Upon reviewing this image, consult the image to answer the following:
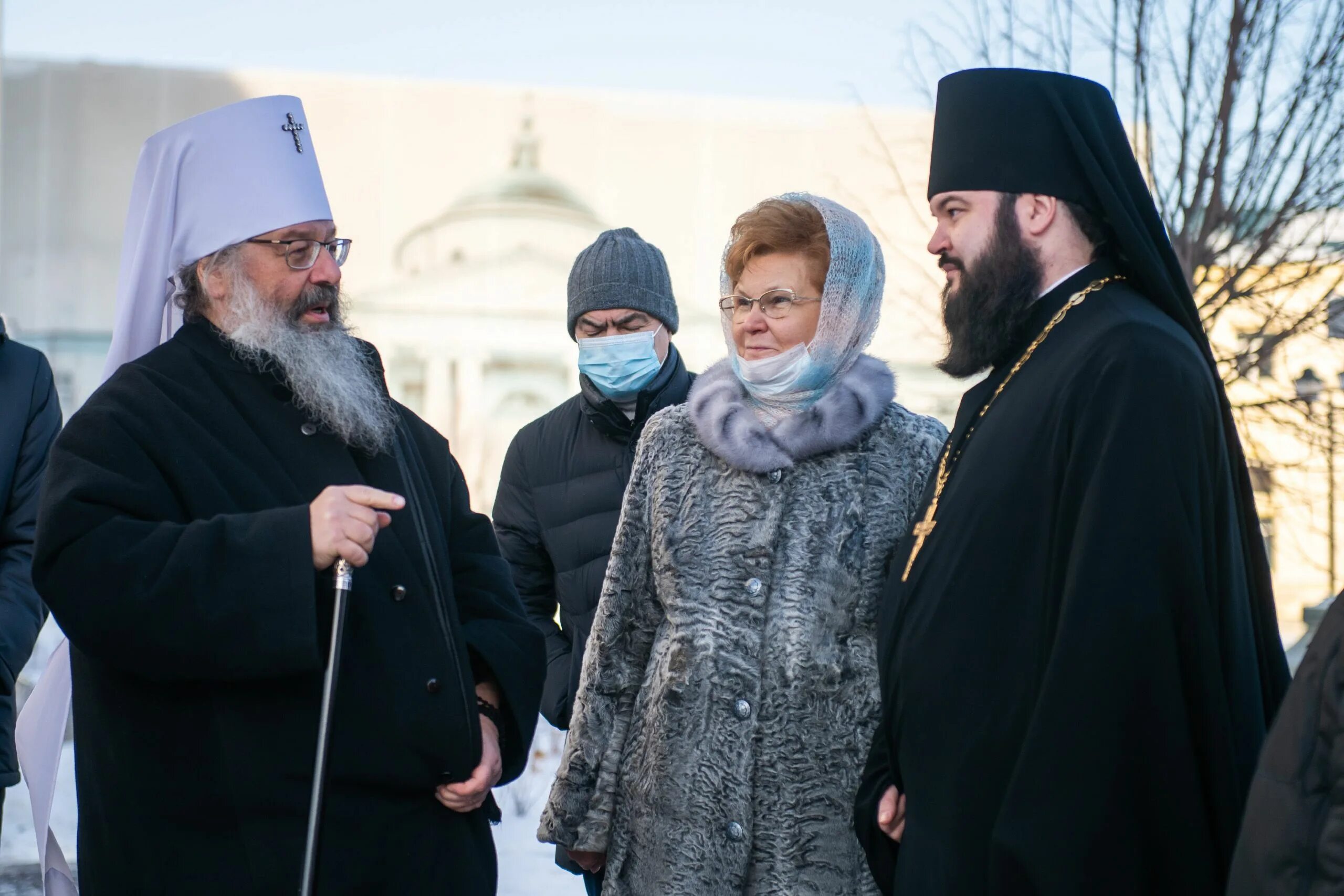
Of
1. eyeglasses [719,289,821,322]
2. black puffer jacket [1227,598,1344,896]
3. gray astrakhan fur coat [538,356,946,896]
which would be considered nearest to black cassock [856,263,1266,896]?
gray astrakhan fur coat [538,356,946,896]

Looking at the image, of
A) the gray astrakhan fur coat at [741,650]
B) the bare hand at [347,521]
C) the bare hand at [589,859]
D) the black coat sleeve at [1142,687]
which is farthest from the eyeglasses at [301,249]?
the black coat sleeve at [1142,687]

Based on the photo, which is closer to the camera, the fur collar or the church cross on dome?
the fur collar

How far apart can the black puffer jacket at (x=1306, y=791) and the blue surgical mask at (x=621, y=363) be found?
2.77 m

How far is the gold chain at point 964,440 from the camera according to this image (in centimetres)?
262

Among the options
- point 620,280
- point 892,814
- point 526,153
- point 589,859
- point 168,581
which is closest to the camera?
point 168,581

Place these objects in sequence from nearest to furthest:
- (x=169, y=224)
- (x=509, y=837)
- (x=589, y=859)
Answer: (x=169, y=224) < (x=589, y=859) < (x=509, y=837)

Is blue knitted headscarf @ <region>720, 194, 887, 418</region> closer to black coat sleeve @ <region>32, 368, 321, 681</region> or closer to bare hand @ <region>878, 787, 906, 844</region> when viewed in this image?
bare hand @ <region>878, 787, 906, 844</region>

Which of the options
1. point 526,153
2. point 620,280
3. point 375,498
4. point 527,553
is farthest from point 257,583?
point 526,153

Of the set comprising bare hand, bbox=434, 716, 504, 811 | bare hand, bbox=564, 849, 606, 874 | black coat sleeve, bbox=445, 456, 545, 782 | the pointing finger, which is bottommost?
bare hand, bbox=564, 849, 606, 874

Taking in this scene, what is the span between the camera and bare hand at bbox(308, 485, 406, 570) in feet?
7.95

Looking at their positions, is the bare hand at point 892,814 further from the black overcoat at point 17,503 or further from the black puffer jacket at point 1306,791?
the black overcoat at point 17,503

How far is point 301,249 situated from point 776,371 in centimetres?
105

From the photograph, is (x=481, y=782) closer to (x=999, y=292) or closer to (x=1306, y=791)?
(x=999, y=292)

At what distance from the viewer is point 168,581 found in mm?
2363
